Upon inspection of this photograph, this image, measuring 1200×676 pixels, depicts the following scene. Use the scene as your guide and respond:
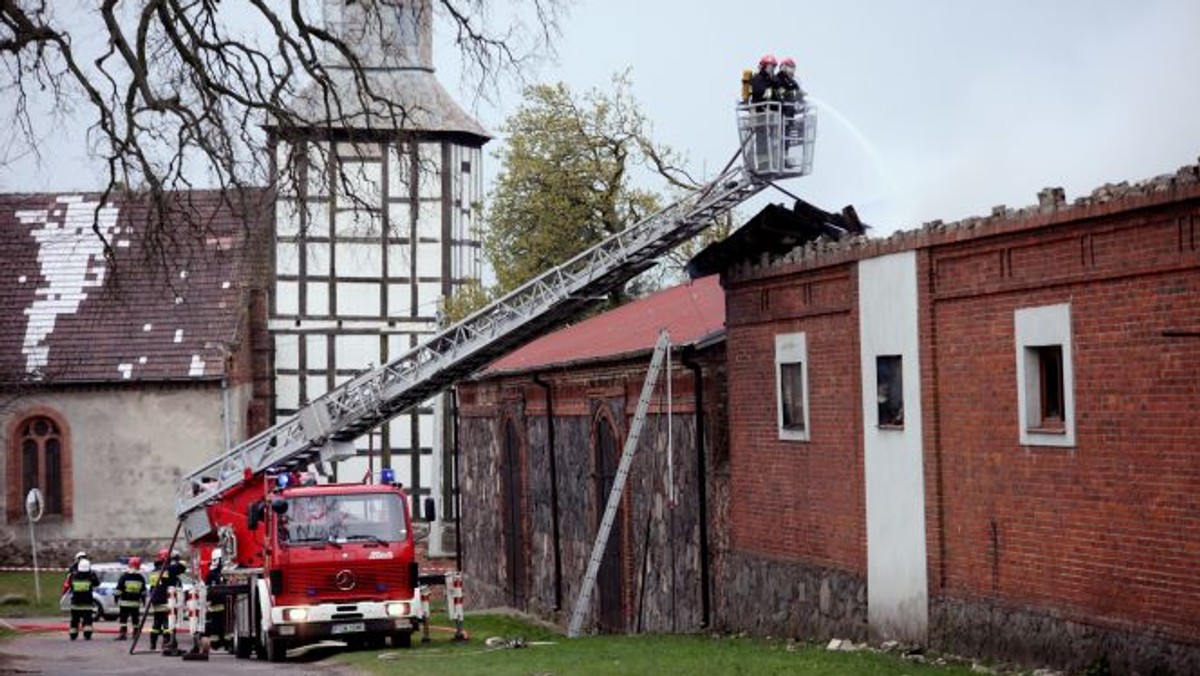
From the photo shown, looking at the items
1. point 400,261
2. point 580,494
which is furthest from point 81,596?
point 400,261

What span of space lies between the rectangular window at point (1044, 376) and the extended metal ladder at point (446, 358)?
8714mm

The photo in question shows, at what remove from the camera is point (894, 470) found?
2186cm

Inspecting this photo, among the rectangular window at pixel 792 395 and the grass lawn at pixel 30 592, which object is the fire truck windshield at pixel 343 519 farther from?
the grass lawn at pixel 30 592

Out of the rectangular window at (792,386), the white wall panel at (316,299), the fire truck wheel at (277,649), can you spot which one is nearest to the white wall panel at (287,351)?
the white wall panel at (316,299)

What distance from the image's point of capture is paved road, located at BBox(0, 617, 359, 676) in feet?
80.2

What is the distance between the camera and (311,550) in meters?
26.2

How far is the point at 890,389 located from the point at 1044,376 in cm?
328

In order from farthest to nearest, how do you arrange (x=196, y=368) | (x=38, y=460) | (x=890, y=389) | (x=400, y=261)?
(x=400, y=261) < (x=38, y=460) < (x=196, y=368) < (x=890, y=389)

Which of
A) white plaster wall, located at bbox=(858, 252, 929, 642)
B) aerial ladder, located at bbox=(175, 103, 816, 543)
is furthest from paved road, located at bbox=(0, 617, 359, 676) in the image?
white plaster wall, located at bbox=(858, 252, 929, 642)

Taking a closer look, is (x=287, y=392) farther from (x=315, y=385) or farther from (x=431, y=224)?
(x=431, y=224)

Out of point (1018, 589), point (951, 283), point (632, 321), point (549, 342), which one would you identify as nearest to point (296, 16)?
point (951, 283)

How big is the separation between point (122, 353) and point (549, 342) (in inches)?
608

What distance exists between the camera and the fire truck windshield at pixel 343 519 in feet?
86.6

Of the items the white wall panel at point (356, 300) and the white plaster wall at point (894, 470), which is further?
the white wall panel at point (356, 300)
